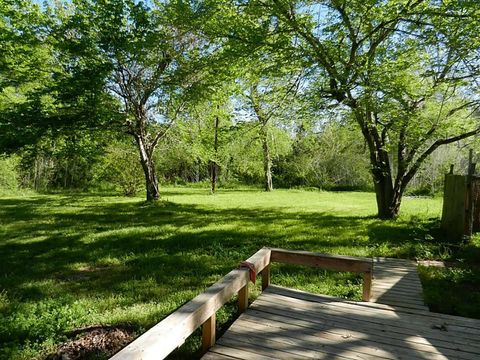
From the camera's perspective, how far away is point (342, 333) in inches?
168

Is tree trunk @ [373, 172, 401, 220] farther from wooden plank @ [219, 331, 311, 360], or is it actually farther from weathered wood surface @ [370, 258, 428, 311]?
wooden plank @ [219, 331, 311, 360]

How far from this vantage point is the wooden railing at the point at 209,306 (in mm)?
2836

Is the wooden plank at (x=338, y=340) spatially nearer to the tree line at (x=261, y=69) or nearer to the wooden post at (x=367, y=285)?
the wooden post at (x=367, y=285)

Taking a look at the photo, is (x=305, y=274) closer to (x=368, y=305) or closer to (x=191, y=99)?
(x=368, y=305)

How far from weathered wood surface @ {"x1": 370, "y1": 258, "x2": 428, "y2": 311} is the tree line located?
579 cm

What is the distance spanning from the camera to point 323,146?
46.8 meters

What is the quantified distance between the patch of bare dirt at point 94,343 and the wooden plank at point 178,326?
1.64 metres

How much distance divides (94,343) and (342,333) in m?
3.09

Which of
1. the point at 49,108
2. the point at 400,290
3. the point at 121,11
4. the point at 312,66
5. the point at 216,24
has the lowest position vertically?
the point at 400,290

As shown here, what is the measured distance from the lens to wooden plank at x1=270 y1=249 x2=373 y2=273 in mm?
5465

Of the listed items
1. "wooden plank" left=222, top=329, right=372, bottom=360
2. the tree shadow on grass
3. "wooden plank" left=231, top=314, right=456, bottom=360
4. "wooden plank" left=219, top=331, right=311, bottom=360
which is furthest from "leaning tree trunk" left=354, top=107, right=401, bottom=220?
"wooden plank" left=219, top=331, right=311, bottom=360

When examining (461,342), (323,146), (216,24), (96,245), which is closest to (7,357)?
(461,342)

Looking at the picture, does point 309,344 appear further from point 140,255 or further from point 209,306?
point 140,255

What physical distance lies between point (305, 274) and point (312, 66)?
8321 mm
